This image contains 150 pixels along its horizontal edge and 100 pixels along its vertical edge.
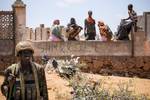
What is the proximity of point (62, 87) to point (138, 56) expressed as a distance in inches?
187

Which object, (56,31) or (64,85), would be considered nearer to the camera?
(64,85)

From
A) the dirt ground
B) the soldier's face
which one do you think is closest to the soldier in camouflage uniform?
the soldier's face

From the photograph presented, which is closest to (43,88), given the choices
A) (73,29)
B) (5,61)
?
(73,29)

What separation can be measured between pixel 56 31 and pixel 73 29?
620mm

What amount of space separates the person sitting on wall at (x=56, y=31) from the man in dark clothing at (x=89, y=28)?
98 centimetres

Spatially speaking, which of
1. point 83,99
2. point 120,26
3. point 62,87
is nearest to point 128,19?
point 120,26

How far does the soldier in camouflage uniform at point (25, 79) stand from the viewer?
5672 millimetres

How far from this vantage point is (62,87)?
531 inches

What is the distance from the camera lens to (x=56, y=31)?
17.0 meters

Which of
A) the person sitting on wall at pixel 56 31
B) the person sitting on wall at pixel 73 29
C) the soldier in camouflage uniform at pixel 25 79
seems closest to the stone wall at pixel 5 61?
the person sitting on wall at pixel 56 31

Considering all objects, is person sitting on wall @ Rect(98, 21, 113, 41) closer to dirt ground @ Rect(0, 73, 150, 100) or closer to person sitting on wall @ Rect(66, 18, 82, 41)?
person sitting on wall @ Rect(66, 18, 82, 41)

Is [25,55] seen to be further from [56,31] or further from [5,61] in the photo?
[5,61]

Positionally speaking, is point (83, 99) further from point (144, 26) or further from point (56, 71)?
point (144, 26)

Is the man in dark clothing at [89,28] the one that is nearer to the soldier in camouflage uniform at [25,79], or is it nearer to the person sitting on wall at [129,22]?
the person sitting on wall at [129,22]
